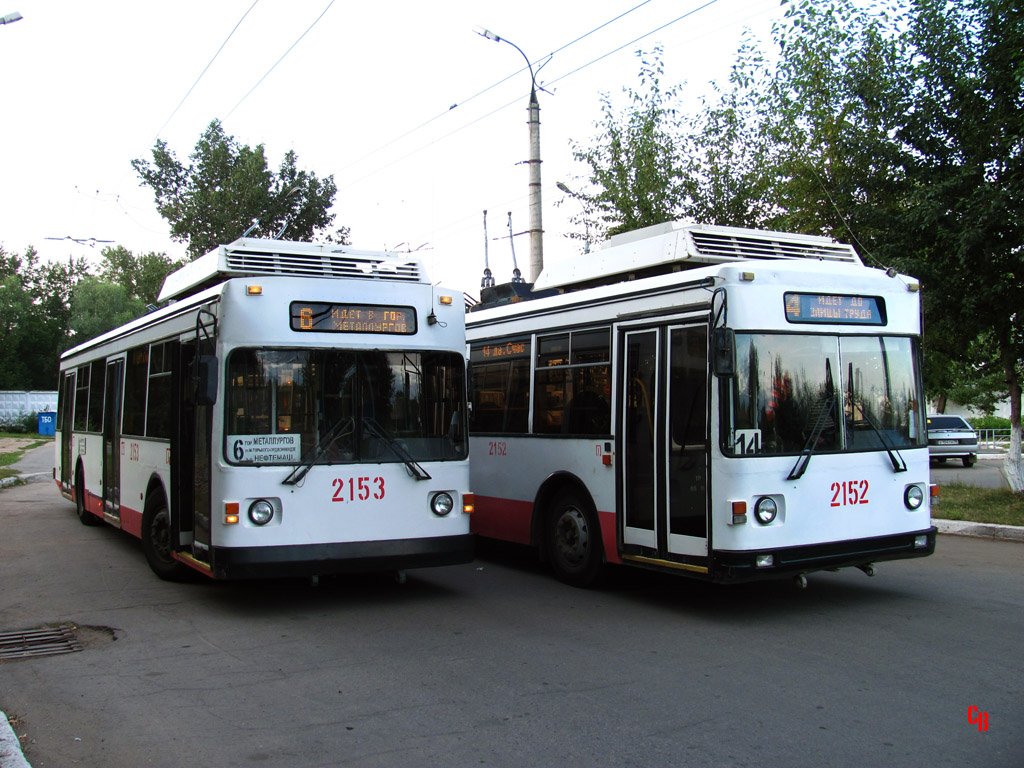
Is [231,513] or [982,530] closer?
[231,513]

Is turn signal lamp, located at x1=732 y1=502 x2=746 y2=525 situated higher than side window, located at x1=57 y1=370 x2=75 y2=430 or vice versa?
side window, located at x1=57 y1=370 x2=75 y2=430

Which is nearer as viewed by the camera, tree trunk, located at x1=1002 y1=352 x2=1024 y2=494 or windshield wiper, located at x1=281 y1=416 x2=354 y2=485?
windshield wiper, located at x1=281 y1=416 x2=354 y2=485

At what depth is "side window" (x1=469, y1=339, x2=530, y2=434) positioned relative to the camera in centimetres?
1054

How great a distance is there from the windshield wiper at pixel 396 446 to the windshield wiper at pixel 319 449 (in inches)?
6.7

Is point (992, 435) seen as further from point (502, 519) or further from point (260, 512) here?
point (260, 512)

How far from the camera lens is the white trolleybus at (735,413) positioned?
7602mm

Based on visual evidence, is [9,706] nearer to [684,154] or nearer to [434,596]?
[434,596]

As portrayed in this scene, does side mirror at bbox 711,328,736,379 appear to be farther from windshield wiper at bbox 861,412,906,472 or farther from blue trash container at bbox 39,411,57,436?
blue trash container at bbox 39,411,57,436

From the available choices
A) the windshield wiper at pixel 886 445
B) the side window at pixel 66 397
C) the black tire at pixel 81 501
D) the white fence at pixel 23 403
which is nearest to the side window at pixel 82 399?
the side window at pixel 66 397

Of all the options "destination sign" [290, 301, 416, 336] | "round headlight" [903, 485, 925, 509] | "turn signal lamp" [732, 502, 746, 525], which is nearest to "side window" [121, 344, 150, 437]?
"destination sign" [290, 301, 416, 336]

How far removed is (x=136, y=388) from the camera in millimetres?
11016

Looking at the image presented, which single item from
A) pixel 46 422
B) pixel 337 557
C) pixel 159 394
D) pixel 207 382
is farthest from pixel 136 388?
pixel 46 422

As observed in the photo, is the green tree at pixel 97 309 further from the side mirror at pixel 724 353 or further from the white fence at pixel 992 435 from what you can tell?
the side mirror at pixel 724 353

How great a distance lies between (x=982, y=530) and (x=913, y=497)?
5388 millimetres
